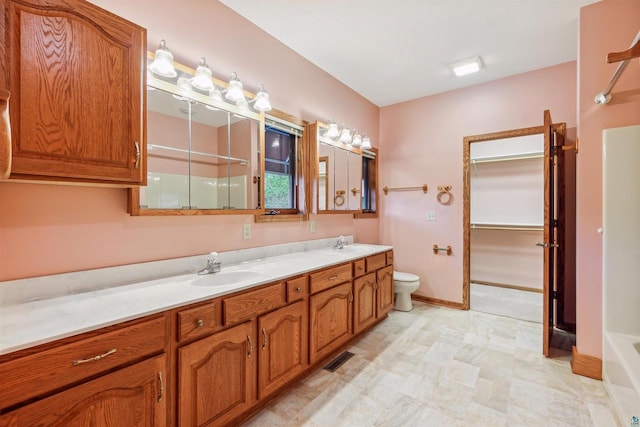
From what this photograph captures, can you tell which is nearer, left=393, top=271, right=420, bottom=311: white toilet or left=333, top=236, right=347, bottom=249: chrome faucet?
left=333, top=236, right=347, bottom=249: chrome faucet

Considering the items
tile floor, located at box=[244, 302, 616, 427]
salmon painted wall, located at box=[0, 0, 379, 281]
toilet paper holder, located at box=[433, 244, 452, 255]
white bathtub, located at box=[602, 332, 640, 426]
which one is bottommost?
tile floor, located at box=[244, 302, 616, 427]

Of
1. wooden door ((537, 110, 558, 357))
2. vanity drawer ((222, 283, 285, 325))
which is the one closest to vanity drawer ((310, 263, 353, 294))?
vanity drawer ((222, 283, 285, 325))

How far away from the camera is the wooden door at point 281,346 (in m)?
1.58

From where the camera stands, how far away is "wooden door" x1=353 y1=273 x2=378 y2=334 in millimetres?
2412

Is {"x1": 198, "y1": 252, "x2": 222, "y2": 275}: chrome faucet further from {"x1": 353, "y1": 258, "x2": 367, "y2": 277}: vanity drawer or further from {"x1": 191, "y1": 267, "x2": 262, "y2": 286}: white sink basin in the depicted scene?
{"x1": 353, "y1": 258, "x2": 367, "y2": 277}: vanity drawer

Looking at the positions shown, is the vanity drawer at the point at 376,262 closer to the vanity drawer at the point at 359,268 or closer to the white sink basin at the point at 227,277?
the vanity drawer at the point at 359,268

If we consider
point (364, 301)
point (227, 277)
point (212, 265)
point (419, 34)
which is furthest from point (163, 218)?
point (419, 34)

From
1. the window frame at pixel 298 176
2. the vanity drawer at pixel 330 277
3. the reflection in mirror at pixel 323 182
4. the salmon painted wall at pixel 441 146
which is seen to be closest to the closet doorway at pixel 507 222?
the salmon painted wall at pixel 441 146

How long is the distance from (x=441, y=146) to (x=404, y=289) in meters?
1.84

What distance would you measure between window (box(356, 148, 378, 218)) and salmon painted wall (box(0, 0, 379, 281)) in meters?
1.02

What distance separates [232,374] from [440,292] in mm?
2856

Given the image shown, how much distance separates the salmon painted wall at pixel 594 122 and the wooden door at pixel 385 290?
151cm

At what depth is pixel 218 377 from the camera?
1356 millimetres

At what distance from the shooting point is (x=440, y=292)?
3.46m
